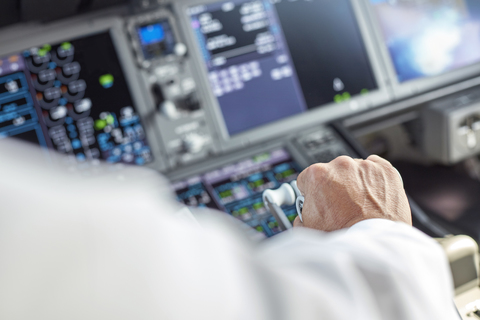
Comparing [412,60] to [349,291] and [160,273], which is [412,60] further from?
[160,273]

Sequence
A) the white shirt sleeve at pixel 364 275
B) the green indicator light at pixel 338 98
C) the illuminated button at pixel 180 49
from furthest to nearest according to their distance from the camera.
Answer: the green indicator light at pixel 338 98, the illuminated button at pixel 180 49, the white shirt sleeve at pixel 364 275

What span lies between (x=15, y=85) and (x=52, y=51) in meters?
0.15

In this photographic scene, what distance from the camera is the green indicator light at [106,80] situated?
1.49 m

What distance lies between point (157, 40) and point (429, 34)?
1.02 m

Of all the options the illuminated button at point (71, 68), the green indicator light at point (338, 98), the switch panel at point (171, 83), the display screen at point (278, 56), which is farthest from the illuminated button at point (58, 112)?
the green indicator light at point (338, 98)

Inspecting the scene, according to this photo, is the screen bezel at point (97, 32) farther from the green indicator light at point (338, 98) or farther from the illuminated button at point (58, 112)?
the green indicator light at point (338, 98)

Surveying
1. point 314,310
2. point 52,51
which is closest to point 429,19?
point 52,51

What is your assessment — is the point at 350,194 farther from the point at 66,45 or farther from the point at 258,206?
the point at 66,45

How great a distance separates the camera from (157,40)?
5.08 ft

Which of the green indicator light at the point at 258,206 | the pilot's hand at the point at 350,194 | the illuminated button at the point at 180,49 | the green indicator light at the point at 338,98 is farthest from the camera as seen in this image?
the green indicator light at the point at 338,98

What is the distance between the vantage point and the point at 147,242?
1.42 feet

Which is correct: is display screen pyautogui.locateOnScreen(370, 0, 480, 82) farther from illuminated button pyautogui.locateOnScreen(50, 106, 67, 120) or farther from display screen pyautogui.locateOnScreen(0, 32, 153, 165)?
illuminated button pyautogui.locateOnScreen(50, 106, 67, 120)

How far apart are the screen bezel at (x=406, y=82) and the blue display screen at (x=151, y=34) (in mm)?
736

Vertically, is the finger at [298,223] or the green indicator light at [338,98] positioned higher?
the green indicator light at [338,98]
